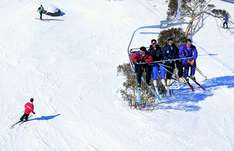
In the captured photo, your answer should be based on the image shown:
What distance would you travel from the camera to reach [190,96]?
2358 centimetres

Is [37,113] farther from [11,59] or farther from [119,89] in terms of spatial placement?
[11,59]

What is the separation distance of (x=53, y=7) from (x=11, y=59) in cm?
1156

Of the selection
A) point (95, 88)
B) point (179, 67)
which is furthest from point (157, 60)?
point (95, 88)

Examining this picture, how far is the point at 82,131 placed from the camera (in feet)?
70.7

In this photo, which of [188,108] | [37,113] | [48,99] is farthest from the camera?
[48,99]

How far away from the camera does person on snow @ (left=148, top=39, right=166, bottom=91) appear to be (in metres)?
21.6

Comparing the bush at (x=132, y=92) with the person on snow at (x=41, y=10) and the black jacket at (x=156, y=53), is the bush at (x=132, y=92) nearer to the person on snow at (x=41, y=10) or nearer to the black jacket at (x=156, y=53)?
the black jacket at (x=156, y=53)

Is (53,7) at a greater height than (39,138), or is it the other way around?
(53,7)

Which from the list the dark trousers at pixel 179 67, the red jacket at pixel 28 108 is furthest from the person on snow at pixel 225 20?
the red jacket at pixel 28 108

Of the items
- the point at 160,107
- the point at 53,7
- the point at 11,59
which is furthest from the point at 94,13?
the point at 160,107

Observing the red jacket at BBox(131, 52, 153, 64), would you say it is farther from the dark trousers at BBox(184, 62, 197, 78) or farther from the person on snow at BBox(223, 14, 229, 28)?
the person on snow at BBox(223, 14, 229, 28)

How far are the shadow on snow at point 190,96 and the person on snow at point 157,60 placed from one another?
1215mm

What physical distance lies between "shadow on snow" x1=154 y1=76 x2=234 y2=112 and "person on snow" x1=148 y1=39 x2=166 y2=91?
122 centimetres

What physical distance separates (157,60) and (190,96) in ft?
8.98
